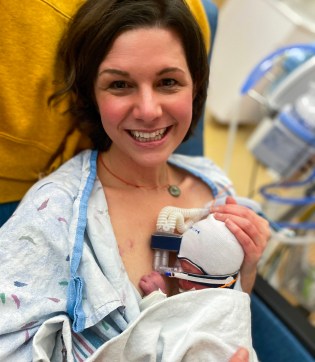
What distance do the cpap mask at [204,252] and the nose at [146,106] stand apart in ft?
0.85

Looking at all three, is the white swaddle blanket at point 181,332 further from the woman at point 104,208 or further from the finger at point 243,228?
the finger at point 243,228

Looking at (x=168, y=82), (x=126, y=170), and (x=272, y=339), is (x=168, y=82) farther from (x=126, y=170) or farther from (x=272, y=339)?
(x=272, y=339)

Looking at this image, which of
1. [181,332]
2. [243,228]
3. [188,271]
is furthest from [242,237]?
[181,332]

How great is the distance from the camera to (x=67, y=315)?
2.65 feet

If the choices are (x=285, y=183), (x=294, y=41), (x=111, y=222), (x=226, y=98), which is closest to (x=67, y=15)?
(x=111, y=222)

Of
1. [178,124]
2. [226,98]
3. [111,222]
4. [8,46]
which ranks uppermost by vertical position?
[8,46]

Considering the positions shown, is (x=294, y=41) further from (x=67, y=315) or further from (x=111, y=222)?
(x=67, y=315)

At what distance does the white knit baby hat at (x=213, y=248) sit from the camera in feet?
2.82

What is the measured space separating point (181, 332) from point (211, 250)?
0.57ft

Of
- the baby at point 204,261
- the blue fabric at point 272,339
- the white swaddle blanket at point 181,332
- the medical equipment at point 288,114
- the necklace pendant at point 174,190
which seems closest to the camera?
the white swaddle blanket at point 181,332

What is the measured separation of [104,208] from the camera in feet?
3.10

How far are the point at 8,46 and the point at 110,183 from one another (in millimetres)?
388

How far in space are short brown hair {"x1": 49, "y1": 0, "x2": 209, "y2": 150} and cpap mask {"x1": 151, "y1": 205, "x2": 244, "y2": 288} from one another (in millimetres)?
350

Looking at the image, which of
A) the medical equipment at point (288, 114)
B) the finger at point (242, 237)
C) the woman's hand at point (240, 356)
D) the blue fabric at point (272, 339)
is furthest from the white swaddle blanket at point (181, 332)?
the medical equipment at point (288, 114)
